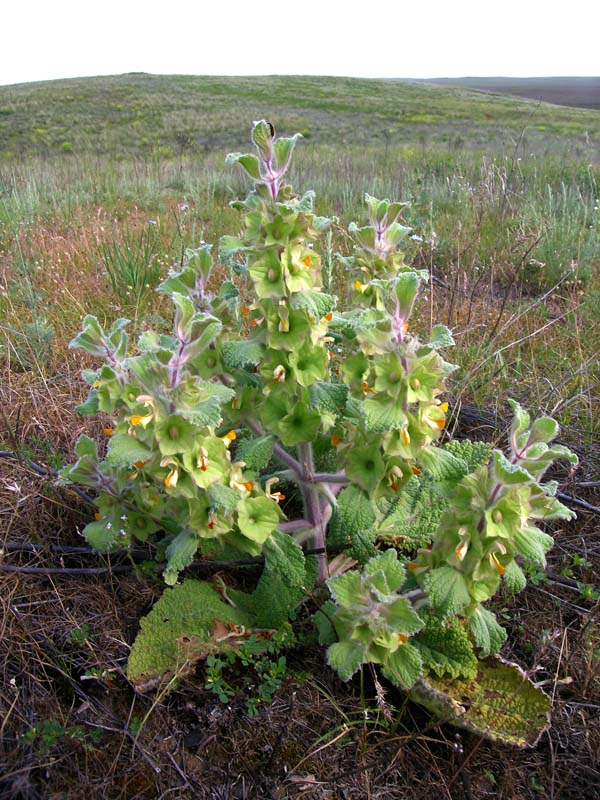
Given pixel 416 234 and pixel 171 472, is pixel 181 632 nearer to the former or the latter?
pixel 171 472

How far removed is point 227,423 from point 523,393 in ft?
5.71

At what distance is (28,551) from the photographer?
207 cm

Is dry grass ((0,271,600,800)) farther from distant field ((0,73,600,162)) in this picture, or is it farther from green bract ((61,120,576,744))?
distant field ((0,73,600,162))

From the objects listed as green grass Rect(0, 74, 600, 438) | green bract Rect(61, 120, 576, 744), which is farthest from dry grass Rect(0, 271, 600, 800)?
green grass Rect(0, 74, 600, 438)

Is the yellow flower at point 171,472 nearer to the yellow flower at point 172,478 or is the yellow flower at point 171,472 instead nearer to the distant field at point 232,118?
the yellow flower at point 172,478

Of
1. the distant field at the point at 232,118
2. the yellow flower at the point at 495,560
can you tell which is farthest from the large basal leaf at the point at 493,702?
the distant field at the point at 232,118

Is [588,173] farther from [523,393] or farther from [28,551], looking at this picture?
[28,551]

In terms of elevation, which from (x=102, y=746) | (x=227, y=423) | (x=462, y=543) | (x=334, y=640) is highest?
(x=227, y=423)

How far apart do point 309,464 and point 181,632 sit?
62 cm

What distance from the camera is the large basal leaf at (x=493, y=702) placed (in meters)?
1.52

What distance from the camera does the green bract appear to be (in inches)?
51.6

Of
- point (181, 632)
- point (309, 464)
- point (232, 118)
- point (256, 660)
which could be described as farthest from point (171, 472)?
point (232, 118)

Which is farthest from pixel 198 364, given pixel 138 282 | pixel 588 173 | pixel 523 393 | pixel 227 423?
pixel 588 173

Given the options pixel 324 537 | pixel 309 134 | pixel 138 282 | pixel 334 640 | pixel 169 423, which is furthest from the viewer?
pixel 309 134
